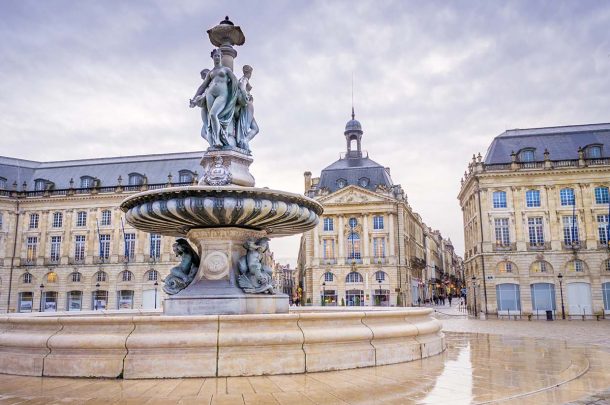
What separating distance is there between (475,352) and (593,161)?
128 ft

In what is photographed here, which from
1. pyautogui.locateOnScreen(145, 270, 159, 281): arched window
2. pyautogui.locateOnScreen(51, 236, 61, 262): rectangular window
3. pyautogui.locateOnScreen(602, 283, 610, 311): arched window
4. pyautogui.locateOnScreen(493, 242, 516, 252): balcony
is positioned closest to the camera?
pyautogui.locateOnScreen(602, 283, 610, 311): arched window

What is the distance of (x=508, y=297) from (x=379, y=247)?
63.8 ft

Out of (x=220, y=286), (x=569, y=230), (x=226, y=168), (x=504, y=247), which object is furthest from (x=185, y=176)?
(x=220, y=286)

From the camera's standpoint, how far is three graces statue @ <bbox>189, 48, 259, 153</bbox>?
38.3ft

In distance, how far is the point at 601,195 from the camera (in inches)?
1686

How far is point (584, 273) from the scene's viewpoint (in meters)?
41.9

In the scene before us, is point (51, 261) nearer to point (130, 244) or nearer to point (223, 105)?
point (130, 244)

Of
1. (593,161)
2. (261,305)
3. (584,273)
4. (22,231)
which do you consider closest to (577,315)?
(584,273)

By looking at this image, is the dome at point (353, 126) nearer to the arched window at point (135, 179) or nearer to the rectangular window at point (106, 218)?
the arched window at point (135, 179)

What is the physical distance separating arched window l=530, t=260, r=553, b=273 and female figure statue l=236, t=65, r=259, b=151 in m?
37.0

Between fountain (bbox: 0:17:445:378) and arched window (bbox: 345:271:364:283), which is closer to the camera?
fountain (bbox: 0:17:445:378)

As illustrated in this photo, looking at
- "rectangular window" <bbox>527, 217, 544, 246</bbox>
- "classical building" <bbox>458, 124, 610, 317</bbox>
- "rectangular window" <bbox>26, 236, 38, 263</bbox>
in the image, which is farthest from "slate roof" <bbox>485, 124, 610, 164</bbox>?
"rectangular window" <bbox>26, 236, 38, 263</bbox>

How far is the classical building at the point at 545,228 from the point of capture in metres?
41.7

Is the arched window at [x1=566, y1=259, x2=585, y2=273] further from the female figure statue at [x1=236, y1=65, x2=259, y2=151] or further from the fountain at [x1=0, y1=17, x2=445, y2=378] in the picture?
the female figure statue at [x1=236, y1=65, x2=259, y2=151]
